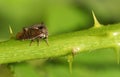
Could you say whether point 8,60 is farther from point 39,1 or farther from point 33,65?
point 39,1

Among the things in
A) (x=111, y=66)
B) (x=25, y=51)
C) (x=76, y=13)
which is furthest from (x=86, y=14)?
(x=25, y=51)

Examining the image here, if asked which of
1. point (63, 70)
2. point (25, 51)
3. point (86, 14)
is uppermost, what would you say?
point (86, 14)

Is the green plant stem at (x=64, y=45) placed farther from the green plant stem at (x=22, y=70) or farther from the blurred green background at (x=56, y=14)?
the blurred green background at (x=56, y=14)

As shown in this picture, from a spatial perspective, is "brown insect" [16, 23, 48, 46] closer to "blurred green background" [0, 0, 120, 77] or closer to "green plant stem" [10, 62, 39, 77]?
"green plant stem" [10, 62, 39, 77]

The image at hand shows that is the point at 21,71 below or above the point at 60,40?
below

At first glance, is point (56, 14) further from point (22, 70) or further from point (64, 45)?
point (64, 45)

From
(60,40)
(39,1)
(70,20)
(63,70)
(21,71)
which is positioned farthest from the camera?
(39,1)

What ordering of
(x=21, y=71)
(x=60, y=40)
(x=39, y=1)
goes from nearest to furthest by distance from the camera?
1. (x=60, y=40)
2. (x=21, y=71)
3. (x=39, y=1)

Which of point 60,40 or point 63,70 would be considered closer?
point 60,40

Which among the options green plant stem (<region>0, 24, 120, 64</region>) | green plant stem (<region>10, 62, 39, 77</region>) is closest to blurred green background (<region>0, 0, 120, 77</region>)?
green plant stem (<region>10, 62, 39, 77</region>)

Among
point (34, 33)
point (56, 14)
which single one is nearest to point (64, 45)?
point (34, 33)
